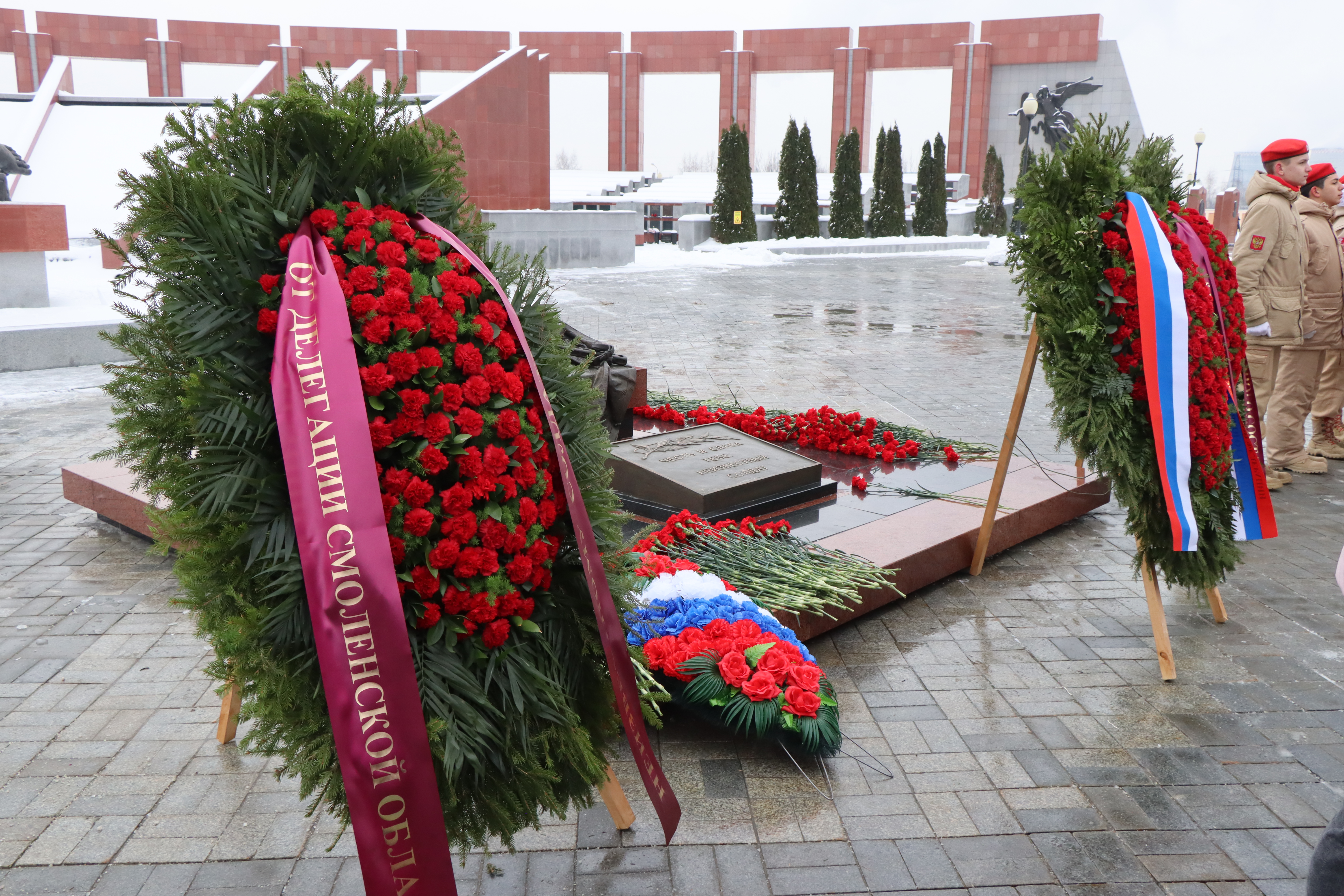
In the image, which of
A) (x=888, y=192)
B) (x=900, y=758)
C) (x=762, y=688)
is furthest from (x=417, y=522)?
(x=888, y=192)

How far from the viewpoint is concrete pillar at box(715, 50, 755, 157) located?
39.3 metres

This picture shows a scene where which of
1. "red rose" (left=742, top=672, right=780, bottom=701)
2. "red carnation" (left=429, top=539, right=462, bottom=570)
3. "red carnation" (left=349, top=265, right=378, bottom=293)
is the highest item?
"red carnation" (left=349, top=265, right=378, bottom=293)

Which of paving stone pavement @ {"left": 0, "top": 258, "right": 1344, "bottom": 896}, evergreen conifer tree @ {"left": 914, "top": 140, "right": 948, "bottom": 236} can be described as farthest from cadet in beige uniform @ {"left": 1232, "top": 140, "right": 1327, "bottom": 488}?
evergreen conifer tree @ {"left": 914, "top": 140, "right": 948, "bottom": 236}

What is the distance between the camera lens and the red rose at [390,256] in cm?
211

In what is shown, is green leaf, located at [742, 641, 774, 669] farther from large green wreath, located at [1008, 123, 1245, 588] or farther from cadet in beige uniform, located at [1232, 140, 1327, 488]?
cadet in beige uniform, located at [1232, 140, 1327, 488]

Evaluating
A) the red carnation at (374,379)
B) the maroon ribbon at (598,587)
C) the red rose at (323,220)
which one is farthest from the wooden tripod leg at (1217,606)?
the red rose at (323,220)

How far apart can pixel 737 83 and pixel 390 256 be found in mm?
39760

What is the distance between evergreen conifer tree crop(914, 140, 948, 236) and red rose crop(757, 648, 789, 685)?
90.8ft

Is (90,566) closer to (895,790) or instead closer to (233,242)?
(233,242)

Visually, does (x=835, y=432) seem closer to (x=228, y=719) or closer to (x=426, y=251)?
(x=228, y=719)

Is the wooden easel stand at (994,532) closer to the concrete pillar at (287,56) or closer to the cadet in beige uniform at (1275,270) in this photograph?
the cadet in beige uniform at (1275,270)

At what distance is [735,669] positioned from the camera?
122 inches

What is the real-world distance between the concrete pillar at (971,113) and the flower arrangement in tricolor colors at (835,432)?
116 ft

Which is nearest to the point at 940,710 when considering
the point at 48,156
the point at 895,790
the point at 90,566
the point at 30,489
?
the point at 895,790
